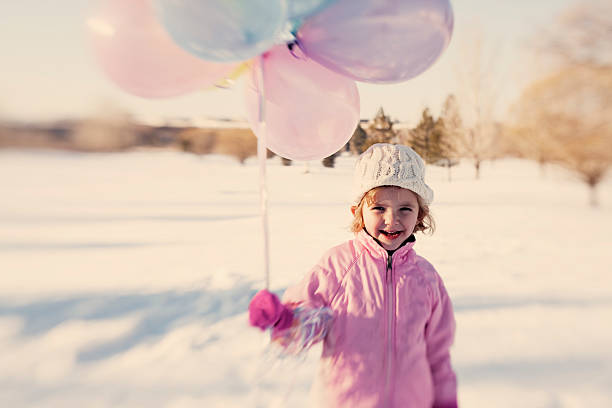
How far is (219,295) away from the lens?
9.02 ft

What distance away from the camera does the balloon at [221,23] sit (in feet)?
2.51

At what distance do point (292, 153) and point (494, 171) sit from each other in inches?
395

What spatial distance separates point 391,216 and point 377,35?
430 millimetres

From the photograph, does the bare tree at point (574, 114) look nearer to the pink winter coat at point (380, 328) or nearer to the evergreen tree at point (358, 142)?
the evergreen tree at point (358, 142)

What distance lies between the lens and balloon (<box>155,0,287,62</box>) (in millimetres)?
766

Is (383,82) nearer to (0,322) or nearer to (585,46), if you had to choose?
(0,322)

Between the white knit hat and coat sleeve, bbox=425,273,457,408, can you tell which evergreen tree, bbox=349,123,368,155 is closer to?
the white knit hat

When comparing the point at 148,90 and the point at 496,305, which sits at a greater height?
the point at 148,90

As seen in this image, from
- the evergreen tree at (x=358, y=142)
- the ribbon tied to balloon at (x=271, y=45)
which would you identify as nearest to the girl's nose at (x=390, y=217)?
the ribbon tied to balloon at (x=271, y=45)

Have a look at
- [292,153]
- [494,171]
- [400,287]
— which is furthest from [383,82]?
[494,171]

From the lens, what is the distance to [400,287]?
96cm

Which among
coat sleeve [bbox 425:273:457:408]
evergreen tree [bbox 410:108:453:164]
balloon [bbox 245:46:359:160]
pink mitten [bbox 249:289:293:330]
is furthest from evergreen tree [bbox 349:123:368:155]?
evergreen tree [bbox 410:108:453:164]

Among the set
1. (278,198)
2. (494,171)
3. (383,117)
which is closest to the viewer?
(383,117)

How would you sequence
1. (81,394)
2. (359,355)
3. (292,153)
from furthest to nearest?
(81,394) → (292,153) → (359,355)
